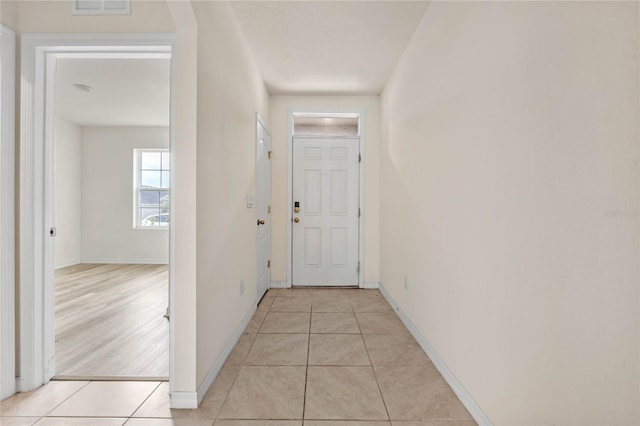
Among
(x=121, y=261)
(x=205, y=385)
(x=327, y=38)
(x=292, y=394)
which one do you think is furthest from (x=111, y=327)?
(x=121, y=261)

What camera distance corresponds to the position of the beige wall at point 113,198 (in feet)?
19.7

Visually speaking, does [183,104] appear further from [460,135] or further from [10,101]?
[460,135]

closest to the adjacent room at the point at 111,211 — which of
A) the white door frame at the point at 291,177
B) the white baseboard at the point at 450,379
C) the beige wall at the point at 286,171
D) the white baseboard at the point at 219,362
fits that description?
the white baseboard at the point at 219,362

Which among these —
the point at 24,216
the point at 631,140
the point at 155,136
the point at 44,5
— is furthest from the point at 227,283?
the point at 155,136

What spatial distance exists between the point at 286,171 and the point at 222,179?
203 cm

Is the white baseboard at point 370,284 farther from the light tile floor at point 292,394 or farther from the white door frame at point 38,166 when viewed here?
the white door frame at point 38,166

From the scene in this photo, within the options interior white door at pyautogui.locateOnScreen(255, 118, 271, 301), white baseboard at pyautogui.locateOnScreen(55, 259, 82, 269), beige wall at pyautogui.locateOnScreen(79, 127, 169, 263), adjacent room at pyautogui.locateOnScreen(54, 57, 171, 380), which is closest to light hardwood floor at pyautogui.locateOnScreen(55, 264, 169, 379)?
adjacent room at pyautogui.locateOnScreen(54, 57, 171, 380)

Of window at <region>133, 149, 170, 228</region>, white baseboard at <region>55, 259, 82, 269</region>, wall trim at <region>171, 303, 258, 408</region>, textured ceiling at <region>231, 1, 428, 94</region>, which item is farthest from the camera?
window at <region>133, 149, 170, 228</region>

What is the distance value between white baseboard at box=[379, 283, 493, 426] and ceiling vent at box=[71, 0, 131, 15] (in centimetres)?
277

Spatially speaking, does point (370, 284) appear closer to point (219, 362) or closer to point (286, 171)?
point (286, 171)

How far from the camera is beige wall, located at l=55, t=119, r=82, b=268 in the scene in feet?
18.1

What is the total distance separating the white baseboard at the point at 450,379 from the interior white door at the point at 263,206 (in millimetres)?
1659

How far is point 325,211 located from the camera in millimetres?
4188

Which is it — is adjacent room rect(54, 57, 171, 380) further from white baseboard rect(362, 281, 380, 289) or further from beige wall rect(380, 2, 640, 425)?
white baseboard rect(362, 281, 380, 289)
